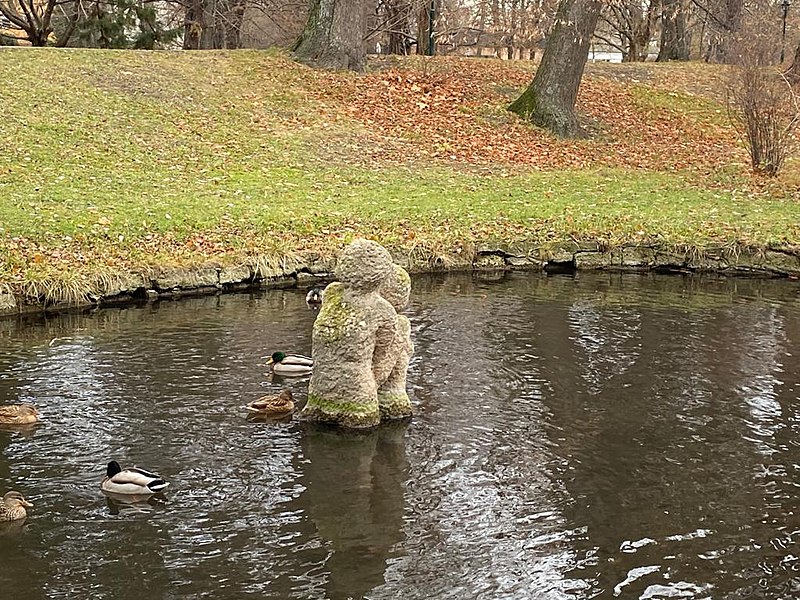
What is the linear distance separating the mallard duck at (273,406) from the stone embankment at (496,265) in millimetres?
5232

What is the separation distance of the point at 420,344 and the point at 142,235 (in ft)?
18.6

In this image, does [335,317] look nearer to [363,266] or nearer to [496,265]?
[363,266]

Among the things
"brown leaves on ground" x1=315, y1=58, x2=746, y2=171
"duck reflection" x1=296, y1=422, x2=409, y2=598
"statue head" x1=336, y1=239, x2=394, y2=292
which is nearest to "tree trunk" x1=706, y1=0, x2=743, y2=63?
"brown leaves on ground" x1=315, y1=58, x2=746, y2=171

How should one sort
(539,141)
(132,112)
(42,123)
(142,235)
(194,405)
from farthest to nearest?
(539,141)
(132,112)
(42,123)
(142,235)
(194,405)

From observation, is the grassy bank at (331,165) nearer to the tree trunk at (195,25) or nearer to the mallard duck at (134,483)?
the tree trunk at (195,25)

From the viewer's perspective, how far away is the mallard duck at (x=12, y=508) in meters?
6.95

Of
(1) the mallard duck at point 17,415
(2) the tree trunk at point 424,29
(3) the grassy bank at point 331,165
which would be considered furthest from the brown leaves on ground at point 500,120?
(1) the mallard duck at point 17,415

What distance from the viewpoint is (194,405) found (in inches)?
373

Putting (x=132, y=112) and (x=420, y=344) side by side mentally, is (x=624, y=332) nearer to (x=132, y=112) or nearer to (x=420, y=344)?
(x=420, y=344)

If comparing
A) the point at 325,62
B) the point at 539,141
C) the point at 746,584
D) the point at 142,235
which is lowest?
the point at 746,584

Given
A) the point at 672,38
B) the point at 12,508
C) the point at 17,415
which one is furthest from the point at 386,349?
the point at 672,38

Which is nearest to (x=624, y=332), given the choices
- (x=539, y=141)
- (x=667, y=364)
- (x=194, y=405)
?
(x=667, y=364)

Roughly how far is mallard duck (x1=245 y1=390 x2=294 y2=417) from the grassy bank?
5.11 metres

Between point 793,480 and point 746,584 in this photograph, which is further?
point 793,480
